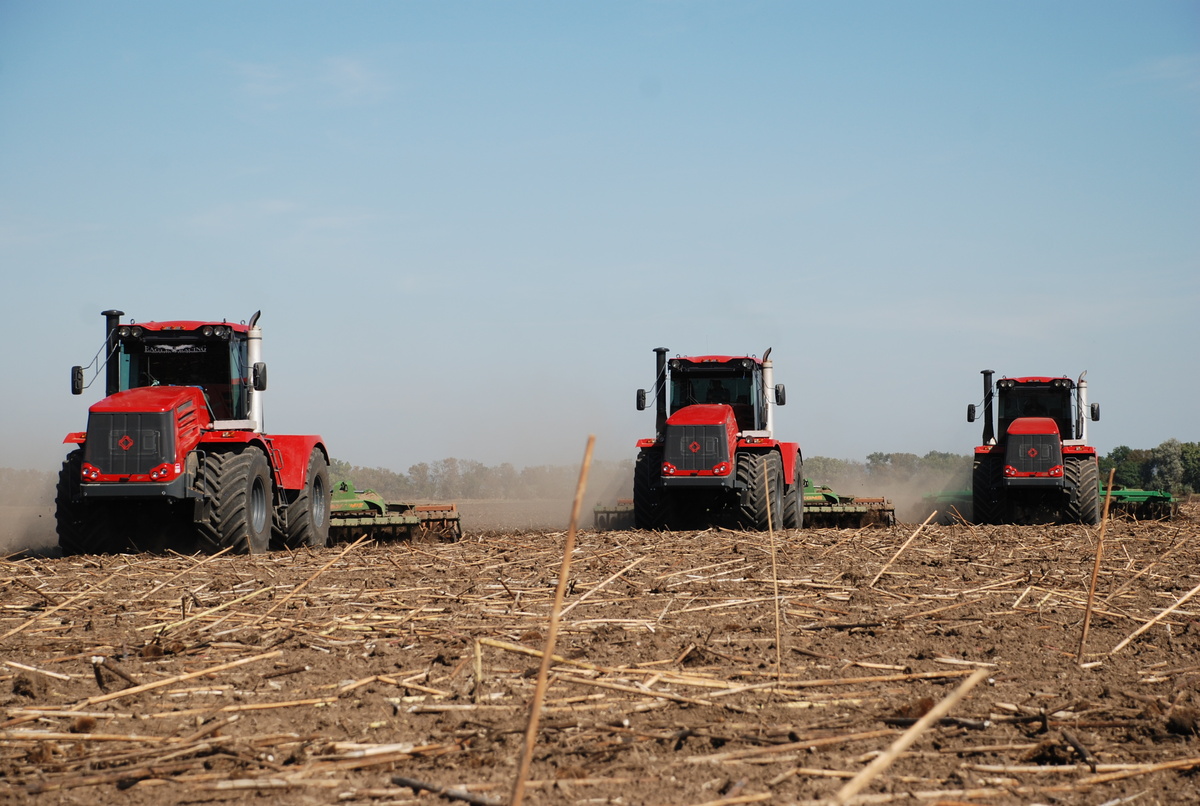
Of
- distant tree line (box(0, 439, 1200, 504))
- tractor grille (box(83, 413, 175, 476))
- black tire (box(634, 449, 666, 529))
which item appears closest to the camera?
tractor grille (box(83, 413, 175, 476))

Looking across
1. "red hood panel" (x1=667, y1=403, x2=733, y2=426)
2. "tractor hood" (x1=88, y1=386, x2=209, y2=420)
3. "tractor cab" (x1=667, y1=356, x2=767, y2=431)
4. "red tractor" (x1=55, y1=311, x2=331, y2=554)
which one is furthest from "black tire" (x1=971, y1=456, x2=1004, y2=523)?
"tractor hood" (x1=88, y1=386, x2=209, y2=420)

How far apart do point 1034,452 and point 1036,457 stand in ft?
0.30

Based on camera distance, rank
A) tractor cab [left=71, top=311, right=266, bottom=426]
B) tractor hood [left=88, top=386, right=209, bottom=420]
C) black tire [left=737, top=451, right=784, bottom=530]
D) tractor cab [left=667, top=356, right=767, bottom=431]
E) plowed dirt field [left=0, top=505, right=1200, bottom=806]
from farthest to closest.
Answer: tractor cab [left=667, top=356, right=767, bottom=431], black tire [left=737, top=451, right=784, bottom=530], tractor cab [left=71, top=311, right=266, bottom=426], tractor hood [left=88, top=386, right=209, bottom=420], plowed dirt field [left=0, top=505, right=1200, bottom=806]

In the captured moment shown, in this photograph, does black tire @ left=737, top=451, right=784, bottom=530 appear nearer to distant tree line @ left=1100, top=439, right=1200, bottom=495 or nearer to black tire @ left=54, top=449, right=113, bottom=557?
black tire @ left=54, top=449, right=113, bottom=557

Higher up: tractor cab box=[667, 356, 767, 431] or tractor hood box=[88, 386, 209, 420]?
tractor cab box=[667, 356, 767, 431]

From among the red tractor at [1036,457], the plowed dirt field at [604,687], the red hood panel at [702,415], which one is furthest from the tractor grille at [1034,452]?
the plowed dirt field at [604,687]

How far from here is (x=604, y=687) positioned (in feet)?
18.0

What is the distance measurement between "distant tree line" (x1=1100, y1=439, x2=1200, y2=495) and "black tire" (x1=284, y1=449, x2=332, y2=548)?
39801mm

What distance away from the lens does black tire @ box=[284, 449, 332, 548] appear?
14250 millimetres

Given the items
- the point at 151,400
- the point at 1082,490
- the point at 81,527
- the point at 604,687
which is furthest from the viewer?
the point at 1082,490

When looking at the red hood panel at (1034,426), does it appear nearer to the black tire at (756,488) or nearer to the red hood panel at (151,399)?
the black tire at (756,488)

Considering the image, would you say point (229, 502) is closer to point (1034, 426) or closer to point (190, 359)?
point (190, 359)

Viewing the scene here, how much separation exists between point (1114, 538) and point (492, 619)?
10.1 m

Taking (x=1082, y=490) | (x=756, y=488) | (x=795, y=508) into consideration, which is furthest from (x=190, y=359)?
(x=1082, y=490)
